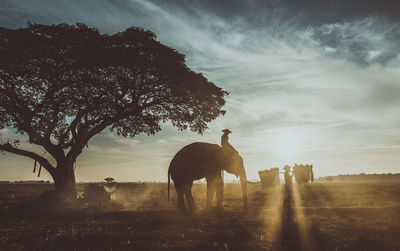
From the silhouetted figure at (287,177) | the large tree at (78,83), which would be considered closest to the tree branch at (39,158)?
the large tree at (78,83)

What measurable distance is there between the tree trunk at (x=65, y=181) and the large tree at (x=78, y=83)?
0.19 feet

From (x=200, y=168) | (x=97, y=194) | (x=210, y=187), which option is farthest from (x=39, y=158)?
(x=210, y=187)

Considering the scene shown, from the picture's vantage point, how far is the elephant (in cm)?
1117

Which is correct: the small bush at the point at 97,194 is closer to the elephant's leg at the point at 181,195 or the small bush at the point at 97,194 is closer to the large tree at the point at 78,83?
the large tree at the point at 78,83

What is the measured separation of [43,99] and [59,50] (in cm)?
343

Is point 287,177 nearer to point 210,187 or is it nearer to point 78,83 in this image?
point 210,187

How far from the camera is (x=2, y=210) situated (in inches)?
526

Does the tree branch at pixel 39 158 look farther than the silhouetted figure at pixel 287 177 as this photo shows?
Yes

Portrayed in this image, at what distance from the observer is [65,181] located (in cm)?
1666

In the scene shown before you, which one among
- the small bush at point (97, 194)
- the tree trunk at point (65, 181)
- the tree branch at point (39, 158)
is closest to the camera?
the tree trunk at point (65, 181)

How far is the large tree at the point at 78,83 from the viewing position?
51.6 feet

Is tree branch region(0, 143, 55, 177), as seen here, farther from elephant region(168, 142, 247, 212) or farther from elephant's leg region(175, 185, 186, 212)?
elephant's leg region(175, 185, 186, 212)

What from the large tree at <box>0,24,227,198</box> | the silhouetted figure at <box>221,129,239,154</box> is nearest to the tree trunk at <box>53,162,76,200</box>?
the large tree at <box>0,24,227,198</box>

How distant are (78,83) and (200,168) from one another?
10532mm
